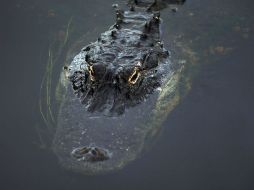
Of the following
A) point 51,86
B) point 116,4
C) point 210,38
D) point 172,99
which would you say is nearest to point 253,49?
point 210,38

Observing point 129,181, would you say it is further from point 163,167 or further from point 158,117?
point 158,117

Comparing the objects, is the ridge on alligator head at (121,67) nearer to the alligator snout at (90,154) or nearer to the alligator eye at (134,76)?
the alligator eye at (134,76)

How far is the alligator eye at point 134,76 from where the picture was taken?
6.10 meters

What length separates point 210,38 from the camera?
7.78 m

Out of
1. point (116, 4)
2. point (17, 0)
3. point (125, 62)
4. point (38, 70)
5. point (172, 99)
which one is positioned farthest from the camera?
point (17, 0)

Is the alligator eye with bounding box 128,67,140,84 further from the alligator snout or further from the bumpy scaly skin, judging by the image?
the alligator snout

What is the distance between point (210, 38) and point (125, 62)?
2090 mm

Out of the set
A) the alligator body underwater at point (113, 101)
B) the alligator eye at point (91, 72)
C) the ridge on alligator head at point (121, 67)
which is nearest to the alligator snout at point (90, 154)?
the alligator body underwater at point (113, 101)

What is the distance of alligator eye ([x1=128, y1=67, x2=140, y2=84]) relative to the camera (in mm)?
6102

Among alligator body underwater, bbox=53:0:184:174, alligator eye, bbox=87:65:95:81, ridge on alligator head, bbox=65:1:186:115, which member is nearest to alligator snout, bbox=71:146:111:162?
alligator body underwater, bbox=53:0:184:174

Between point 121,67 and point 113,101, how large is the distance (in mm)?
429

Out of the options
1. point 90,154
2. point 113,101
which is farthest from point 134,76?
point 90,154

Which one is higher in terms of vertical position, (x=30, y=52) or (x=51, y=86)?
(x=30, y=52)

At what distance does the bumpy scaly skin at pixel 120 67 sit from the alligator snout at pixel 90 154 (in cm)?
55
